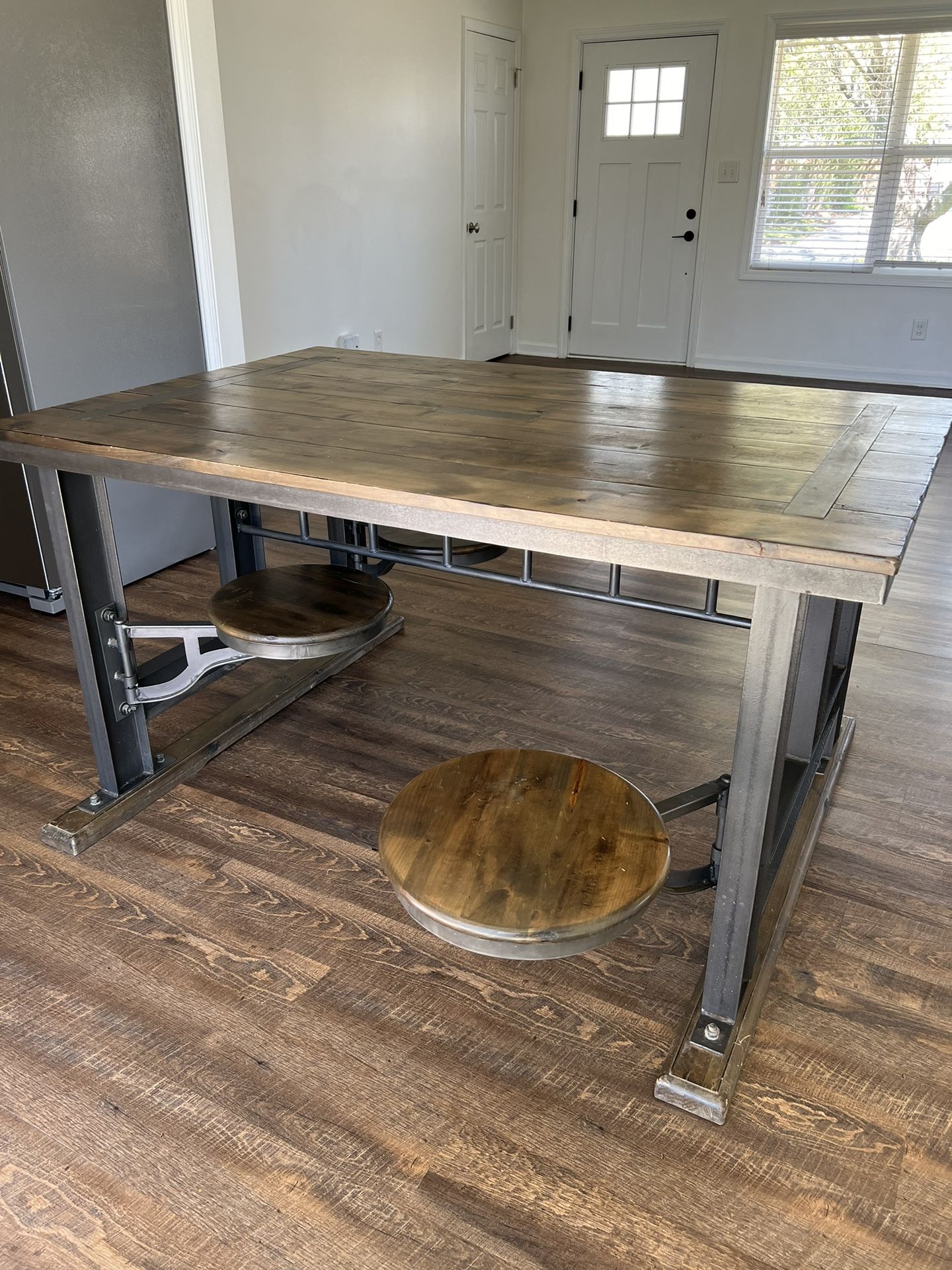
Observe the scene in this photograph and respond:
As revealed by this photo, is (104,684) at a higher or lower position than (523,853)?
lower

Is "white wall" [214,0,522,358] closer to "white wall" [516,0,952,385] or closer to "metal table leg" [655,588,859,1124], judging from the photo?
"white wall" [516,0,952,385]

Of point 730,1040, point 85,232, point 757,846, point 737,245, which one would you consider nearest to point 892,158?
point 737,245

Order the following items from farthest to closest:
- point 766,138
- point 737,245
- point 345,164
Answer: point 737,245 → point 766,138 → point 345,164

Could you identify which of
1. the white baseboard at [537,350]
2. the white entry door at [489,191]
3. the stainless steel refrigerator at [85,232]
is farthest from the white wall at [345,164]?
the white baseboard at [537,350]

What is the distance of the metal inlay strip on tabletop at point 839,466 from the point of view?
1270mm

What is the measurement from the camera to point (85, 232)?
2807mm

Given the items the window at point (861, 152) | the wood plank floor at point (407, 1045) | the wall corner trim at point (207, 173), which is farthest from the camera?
the window at point (861, 152)

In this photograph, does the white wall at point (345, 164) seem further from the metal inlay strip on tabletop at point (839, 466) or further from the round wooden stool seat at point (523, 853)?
the round wooden stool seat at point (523, 853)

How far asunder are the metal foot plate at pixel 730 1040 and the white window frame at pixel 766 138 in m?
5.27

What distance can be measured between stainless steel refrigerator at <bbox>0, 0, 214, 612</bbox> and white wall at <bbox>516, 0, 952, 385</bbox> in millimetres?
4201

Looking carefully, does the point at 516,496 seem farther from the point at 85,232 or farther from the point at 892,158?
the point at 892,158

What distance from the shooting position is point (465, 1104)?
1.40m

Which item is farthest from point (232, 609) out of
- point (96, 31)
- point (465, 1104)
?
point (96, 31)

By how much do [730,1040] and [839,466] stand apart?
93cm
